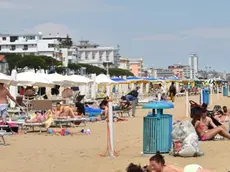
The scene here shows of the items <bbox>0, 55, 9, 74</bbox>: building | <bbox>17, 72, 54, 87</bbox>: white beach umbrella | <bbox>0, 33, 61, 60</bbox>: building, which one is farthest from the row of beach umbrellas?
<bbox>0, 33, 61, 60</bbox>: building

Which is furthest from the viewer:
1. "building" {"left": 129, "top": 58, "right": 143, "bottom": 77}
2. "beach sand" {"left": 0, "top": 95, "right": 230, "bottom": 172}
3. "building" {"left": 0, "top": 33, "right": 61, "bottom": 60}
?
"building" {"left": 129, "top": 58, "right": 143, "bottom": 77}

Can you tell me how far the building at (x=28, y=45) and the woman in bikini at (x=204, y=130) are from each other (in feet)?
373

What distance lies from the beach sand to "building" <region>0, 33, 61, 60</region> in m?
111

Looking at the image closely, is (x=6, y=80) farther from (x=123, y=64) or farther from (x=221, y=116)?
(x=123, y=64)

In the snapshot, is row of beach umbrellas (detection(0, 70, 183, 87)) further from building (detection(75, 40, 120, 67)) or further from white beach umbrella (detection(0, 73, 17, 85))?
building (detection(75, 40, 120, 67))

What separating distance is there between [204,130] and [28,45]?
118506 mm

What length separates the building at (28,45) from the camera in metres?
124

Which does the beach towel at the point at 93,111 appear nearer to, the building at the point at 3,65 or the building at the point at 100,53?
the building at the point at 3,65

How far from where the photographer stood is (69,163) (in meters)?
9.31

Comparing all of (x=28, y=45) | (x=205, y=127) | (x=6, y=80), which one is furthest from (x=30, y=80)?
(x=28, y=45)

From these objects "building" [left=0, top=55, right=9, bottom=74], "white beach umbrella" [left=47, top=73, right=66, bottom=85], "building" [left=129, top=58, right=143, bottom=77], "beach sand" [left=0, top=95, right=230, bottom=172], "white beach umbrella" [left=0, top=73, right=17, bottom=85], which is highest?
"building" [left=129, top=58, right=143, bottom=77]

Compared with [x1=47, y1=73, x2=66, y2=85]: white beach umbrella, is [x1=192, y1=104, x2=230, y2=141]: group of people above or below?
below

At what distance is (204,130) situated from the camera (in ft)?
38.2

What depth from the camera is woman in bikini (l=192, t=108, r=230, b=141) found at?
37.6 ft
